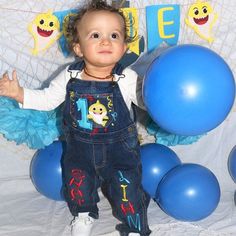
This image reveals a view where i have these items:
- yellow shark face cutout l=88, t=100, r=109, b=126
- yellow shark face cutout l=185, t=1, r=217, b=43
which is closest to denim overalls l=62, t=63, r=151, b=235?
yellow shark face cutout l=88, t=100, r=109, b=126

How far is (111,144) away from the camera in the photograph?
166 centimetres

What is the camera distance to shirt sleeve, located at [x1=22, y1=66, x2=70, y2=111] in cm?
169

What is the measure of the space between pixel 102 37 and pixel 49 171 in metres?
0.58

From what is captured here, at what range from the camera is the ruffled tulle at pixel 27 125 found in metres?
1.82

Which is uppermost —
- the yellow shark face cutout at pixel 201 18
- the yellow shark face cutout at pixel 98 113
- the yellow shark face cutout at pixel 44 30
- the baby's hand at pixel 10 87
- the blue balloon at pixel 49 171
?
the yellow shark face cutout at pixel 201 18

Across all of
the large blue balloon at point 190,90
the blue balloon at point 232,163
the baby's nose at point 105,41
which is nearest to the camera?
the large blue balloon at point 190,90

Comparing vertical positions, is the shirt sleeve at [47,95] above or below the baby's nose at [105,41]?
below

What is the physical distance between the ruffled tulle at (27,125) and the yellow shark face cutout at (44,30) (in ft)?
0.85

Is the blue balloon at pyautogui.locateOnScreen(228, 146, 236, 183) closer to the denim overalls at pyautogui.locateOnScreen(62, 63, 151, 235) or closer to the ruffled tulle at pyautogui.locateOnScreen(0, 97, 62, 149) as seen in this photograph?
the denim overalls at pyautogui.locateOnScreen(62, 63, 151, 235)

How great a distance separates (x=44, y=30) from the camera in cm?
190

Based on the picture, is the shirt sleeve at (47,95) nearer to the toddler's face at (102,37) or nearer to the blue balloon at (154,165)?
the toddler's face at (102,37)

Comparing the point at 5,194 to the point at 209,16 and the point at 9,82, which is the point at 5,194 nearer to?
the point at 9,82

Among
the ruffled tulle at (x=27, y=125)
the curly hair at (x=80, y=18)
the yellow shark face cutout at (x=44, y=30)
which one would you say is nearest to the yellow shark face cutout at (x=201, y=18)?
the curly hair at (x=80, y=18)

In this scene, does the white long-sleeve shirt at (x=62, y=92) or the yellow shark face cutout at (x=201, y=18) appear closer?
the white long-sleeve shirt at (x=62, y=92)
